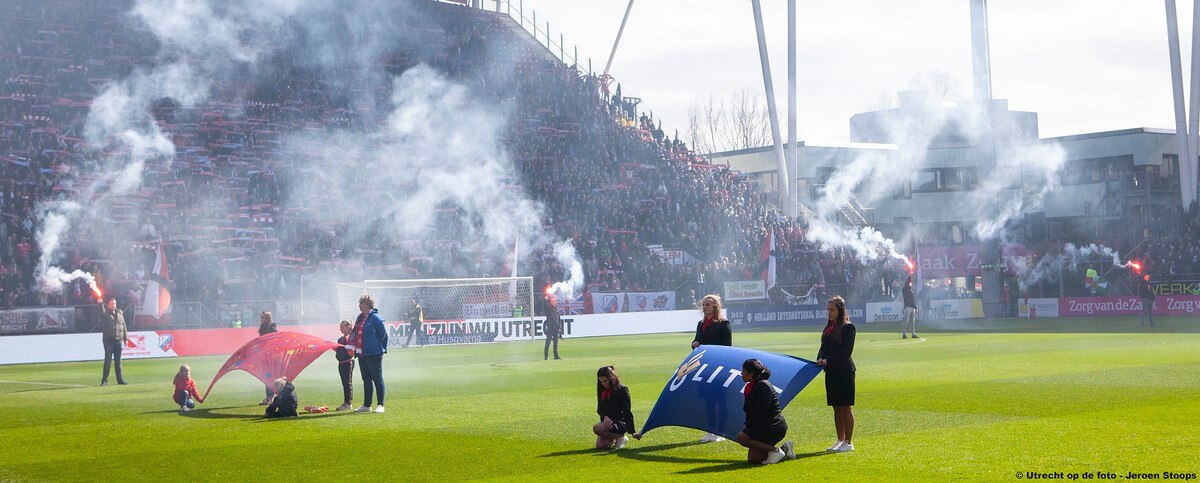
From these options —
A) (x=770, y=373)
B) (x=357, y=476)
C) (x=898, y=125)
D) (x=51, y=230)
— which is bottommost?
(x=357, y=476)

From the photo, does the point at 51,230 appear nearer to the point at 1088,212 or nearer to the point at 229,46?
the point at 229,46

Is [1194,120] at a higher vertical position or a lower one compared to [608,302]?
higher

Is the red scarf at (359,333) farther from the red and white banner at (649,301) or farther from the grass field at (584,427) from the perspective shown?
the red and white banner at (649,301)

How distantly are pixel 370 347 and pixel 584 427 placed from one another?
469 centimetres

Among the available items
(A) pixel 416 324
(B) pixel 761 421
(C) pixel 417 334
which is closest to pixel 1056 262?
(C) pixel 417 334

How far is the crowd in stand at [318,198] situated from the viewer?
46.6 metres

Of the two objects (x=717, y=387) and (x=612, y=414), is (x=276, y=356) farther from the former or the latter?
(x=717, y=387)

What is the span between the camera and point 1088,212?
225ft

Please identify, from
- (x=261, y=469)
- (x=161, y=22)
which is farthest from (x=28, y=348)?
(x=261, y=469)

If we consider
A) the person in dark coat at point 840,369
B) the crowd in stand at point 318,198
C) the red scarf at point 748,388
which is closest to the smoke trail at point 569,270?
the crowd in stand at point 318,198

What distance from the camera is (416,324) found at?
42469mm

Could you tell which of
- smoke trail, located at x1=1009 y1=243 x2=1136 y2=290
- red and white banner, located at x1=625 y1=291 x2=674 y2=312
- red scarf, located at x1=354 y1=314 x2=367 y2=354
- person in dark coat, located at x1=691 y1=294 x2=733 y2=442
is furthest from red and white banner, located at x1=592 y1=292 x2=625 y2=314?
person in dark coat, located at x1=691 y1=294 x2=733 y2=442

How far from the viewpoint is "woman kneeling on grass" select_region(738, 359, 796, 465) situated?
41.4ft

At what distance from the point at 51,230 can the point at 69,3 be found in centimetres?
1528
